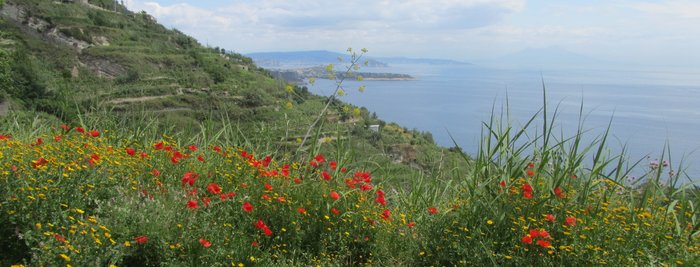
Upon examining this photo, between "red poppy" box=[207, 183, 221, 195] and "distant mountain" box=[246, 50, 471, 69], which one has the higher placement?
"red poppy" box=[207, 183, 221, 195]

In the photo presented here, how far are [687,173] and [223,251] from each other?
3490mm

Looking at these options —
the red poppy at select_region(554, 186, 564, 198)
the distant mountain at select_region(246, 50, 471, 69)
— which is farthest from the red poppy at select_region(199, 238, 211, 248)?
the distant mountain at select_region(246, 50, 471, 69)

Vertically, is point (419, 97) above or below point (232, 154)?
below

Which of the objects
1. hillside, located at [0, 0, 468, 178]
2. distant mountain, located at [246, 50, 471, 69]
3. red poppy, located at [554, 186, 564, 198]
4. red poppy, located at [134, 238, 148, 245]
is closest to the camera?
red poppy, located at [134, 238, 148, 245]

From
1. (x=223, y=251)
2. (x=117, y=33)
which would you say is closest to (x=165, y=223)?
(x=223, y=251)

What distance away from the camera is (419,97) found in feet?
294

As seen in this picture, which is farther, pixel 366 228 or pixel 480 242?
pixel 366 228

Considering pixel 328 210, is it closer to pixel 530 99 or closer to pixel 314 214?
pixel 314 214

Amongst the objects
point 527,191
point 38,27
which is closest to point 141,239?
point 527,191

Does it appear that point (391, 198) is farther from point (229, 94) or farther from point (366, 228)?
point (229, 94)

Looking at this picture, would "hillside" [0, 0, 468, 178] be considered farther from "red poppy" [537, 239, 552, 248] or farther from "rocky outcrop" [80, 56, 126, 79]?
"red poppy" [537, 239, 552, 248]

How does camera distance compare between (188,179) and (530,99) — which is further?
(530,99)

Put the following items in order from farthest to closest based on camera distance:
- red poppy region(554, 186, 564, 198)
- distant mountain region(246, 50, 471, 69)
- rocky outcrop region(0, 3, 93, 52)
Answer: distant mountain region(246, 50, 471, 69) < rocky outcrop region(0, 3, 93, 52) < red poppy region(554, 186, 564, 198)

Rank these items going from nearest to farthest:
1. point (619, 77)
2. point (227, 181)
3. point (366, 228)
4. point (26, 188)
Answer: point (26, 188)
point (366, 228)
point (227, 181)
point (619, 77)
